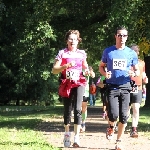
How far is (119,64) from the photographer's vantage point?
8.41 meters

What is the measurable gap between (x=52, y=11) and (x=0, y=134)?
1201cm

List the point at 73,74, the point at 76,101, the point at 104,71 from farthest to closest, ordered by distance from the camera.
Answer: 1. the point at 76,101
2. the point at 73,74
3. the point at 104,71

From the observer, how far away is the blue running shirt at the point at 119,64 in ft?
27.7

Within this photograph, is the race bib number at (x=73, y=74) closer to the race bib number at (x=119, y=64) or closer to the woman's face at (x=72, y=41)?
the woman's face at (x=72, y=41)

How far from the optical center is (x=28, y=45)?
22766mm

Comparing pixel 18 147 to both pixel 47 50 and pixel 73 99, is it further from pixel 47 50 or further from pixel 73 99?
pixel 47 50

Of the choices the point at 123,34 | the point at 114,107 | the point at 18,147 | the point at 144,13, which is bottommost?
the point at 18,147

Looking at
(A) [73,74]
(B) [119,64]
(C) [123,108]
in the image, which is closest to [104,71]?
(B) [119,64]

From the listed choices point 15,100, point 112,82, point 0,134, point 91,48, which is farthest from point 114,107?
point 15,100

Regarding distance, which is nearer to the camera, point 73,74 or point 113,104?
point 113,104

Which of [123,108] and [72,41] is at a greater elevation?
[72,41]

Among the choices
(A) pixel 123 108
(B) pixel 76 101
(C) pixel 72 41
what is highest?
(C) pixel 72 41

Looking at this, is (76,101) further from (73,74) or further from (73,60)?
(73,60)

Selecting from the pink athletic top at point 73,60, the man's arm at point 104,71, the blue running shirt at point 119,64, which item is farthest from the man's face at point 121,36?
the pink athletic top at point 73,60
